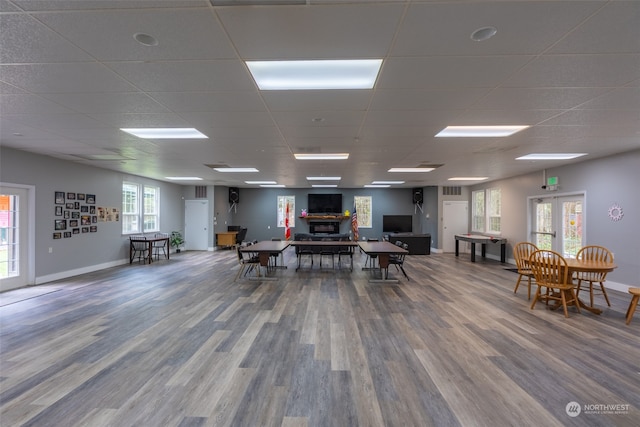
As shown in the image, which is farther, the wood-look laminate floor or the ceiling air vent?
the wood-look laminate floor

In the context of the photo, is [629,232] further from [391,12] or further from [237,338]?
[237,338]

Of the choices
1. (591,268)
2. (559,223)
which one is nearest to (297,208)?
(559,223)

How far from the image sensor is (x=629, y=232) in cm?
525

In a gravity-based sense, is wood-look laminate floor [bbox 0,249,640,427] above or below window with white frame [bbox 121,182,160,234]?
below

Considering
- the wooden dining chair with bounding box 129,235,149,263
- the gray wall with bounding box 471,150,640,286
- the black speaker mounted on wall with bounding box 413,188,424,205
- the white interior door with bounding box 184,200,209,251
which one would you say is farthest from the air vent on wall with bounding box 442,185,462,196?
the wooden dining chair with bounding box 129,235,149,263

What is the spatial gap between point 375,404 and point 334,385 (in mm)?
386

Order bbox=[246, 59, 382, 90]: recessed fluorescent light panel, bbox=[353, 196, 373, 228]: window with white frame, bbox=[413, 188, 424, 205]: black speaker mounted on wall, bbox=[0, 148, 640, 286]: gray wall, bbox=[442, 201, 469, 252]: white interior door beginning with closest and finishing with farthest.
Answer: bbox=[246, 59, 382, 90]: recessed fluorescent light panel, bbox=[0, 148, 640, 286]: gray wall, bbox=[442, 201, 469, 252]: white interior door, bbox=[413, 188, 424, 205]: black speaker mounted on wall, bbox=[353, 196, 373, 228]: window with white frame

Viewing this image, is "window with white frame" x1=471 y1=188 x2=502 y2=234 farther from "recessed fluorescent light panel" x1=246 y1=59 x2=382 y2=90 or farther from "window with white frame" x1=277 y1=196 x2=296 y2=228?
"recessed fluorescent light panel" x1=246 y1=59 x2=382 y2=90

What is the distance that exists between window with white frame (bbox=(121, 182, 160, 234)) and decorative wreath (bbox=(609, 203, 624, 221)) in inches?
473

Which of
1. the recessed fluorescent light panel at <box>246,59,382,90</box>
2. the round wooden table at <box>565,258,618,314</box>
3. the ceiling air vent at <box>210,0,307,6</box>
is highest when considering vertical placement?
the recessed fluorescent light panel at <box>246,59,382,90</box>

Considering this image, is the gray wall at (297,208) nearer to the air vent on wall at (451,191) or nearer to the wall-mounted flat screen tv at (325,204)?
the wall-mounted flat screen tv at (325,204)

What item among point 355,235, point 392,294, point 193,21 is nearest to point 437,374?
point 392,294

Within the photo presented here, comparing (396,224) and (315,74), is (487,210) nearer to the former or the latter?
(396,224)

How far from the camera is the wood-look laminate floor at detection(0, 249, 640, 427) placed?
2070mm
